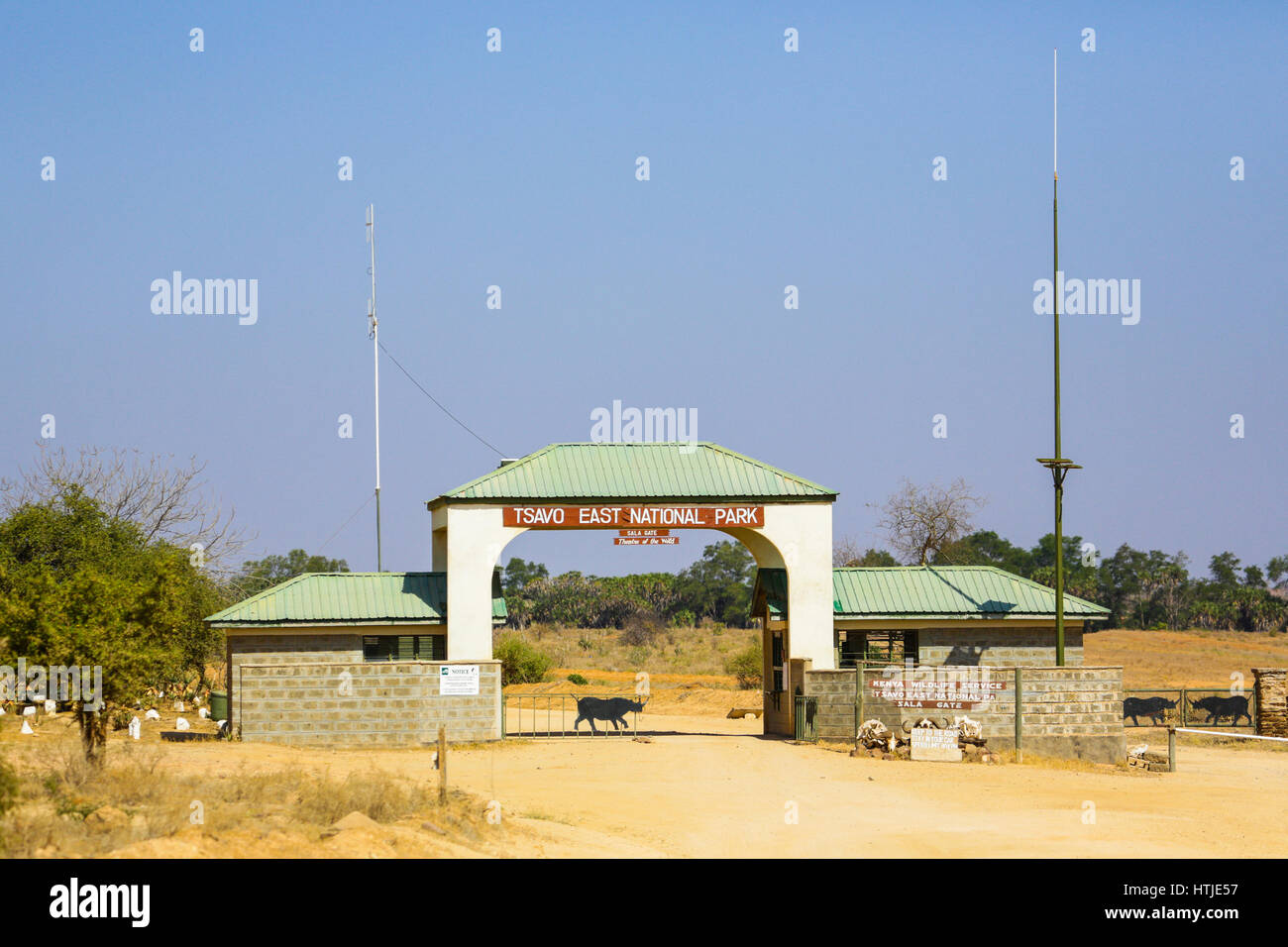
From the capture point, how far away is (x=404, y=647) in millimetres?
35281

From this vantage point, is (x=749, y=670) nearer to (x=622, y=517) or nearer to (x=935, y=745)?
(x=622, y=517)

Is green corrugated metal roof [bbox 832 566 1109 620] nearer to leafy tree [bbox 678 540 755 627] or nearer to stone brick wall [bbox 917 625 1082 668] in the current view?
stone brick wall [bbox 917 625 1082 668]

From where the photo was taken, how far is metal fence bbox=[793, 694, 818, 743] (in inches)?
1321

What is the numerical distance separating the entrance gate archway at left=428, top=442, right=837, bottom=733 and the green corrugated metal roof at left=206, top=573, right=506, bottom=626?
1.06m

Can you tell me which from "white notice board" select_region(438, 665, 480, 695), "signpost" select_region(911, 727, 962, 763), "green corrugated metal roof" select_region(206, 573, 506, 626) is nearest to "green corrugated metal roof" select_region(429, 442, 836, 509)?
"green corrugated metal roof" select_region(206, 573, 506, 626)

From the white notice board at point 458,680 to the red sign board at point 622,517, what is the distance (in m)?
3.75

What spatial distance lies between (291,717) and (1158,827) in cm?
1934

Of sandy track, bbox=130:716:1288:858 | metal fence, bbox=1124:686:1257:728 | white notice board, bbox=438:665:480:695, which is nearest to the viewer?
sandy track, bbox=130:716:1288:858

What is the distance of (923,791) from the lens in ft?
81.6

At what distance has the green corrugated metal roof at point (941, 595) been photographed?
35500mm

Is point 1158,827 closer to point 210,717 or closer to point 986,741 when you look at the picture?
point 986,741

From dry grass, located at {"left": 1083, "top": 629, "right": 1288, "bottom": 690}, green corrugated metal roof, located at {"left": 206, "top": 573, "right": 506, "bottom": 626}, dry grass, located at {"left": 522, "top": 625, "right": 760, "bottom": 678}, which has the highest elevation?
green corrugated metal roof, located at {"left": 206, "top": 573, "right": 506, "bottom": 626}

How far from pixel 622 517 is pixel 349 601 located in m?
7.04
